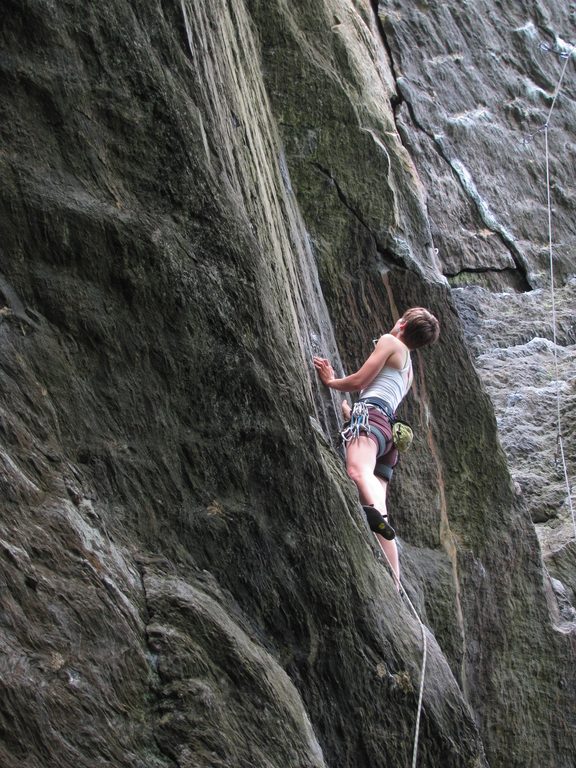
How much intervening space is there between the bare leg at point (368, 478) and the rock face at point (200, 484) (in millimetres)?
220

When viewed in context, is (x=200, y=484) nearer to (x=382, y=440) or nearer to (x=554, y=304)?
(x=382, y=440)

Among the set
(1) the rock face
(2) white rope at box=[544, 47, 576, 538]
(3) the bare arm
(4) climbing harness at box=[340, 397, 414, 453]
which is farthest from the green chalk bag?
(2) white rope at box=[544, 47, 576, 538]

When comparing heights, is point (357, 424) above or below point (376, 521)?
above

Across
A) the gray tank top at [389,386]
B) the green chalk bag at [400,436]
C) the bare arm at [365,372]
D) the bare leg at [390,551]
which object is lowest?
the bare leg at [390,551]

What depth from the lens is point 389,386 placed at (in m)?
6.92

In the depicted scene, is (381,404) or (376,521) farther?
(381,404)

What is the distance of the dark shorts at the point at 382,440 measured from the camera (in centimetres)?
667

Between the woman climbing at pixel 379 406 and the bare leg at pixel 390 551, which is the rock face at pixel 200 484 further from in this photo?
the bare leg at pixel 390 551

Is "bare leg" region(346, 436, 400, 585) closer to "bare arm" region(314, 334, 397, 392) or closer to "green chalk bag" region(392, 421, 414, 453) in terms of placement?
"green chalk bag" region(392, 421, 414, 453)

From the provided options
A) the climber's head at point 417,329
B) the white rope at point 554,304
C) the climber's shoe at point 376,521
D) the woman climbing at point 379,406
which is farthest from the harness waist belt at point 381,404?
the white rope at point 554,304

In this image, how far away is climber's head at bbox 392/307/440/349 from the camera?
270 inches

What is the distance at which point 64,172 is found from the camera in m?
5.13

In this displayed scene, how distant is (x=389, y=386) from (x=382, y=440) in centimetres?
41

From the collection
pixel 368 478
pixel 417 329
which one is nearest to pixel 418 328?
pixel 417 329
